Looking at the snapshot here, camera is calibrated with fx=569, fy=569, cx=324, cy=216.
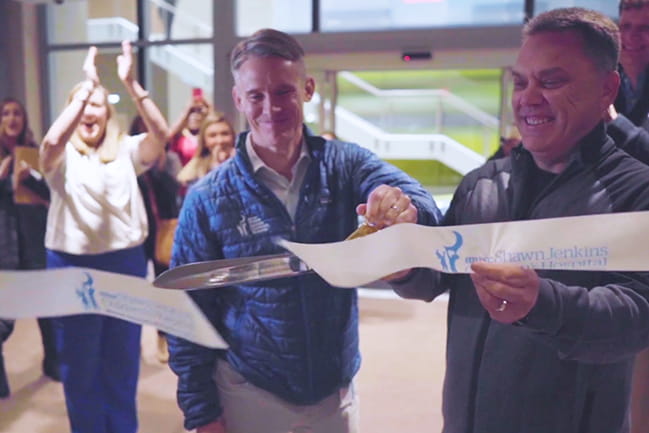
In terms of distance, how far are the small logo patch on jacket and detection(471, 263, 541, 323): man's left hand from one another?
18.3 inches

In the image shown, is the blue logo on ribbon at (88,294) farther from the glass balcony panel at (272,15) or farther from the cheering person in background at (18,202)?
A: the glass balcony panel at (272,15)

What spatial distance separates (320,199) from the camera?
110cm

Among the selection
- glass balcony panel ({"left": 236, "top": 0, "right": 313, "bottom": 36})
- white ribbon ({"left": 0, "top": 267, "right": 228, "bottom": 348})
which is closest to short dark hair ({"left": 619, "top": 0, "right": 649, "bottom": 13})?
white ribbon ({"left": 0, "top": 267, "right": 228, "bottom": 348})

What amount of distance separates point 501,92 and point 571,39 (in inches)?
128

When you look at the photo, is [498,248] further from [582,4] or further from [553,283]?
[582,4]

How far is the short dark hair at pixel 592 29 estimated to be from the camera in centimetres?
79

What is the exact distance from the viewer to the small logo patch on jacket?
1.08 metres

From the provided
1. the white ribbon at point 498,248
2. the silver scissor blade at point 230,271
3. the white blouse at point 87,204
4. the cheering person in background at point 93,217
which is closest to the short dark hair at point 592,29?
the white ribbon at point 498,248

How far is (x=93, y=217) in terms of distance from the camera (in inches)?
71.8

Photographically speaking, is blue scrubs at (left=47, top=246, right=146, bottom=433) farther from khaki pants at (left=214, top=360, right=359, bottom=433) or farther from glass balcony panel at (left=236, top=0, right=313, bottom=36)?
glass balcony panel at (left=236, top=0, right=313, bottom=36)

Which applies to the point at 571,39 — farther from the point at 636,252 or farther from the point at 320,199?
the point at 320,199

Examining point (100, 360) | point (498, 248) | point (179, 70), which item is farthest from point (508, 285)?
point (179, 70)

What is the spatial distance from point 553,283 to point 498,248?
0.28ft

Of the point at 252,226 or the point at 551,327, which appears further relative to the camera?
the point at 252,226
